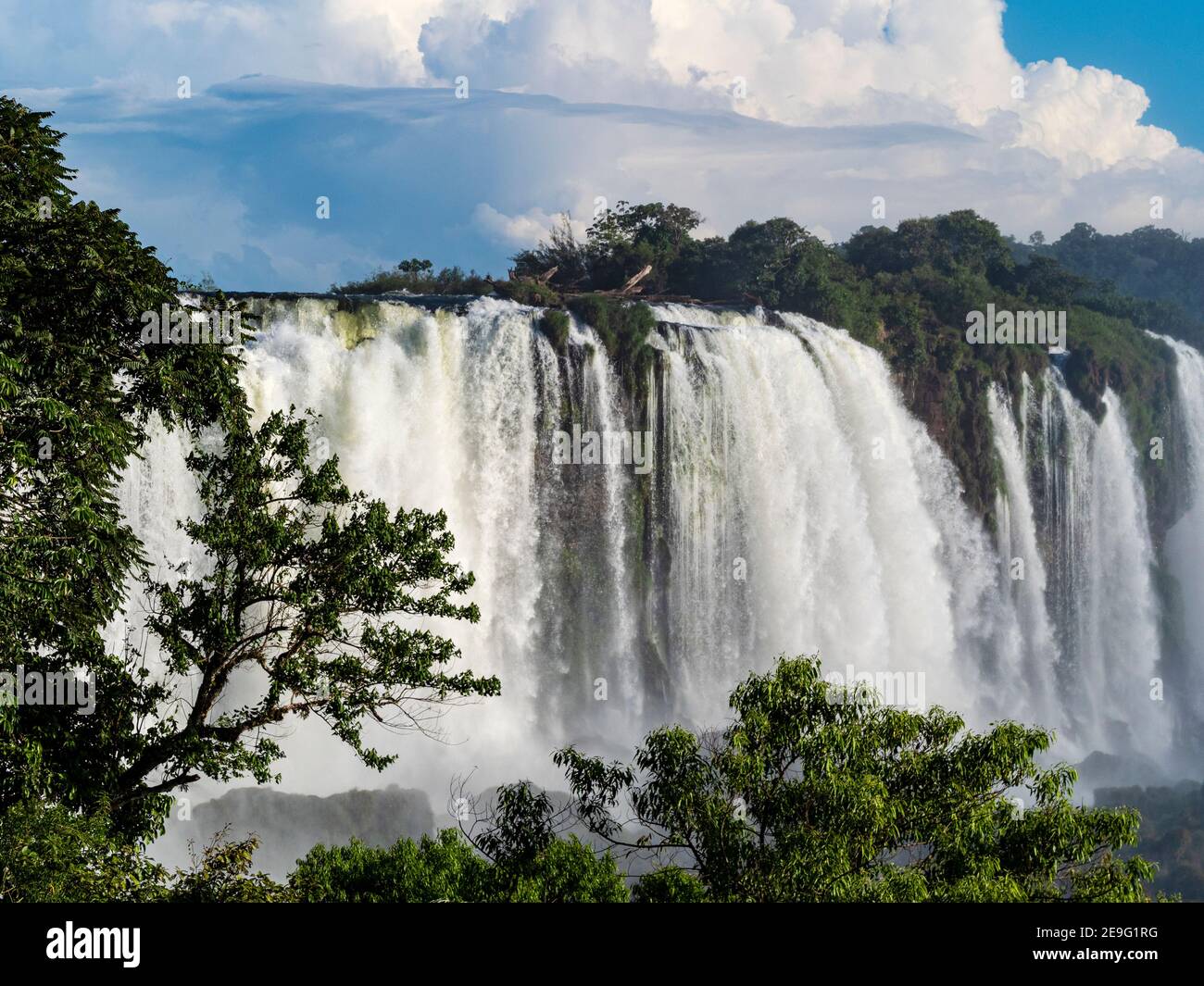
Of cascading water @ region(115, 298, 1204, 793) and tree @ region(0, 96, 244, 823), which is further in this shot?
cascading water @ region(115, 298, 1204, 793)

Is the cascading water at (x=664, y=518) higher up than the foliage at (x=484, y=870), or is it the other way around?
the cascading water at (x=664, y=518)

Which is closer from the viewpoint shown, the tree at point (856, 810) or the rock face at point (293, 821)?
the tree at point (856, 810)

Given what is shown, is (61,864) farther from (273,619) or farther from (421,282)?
(421,282)

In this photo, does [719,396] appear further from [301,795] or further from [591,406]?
[301,795]

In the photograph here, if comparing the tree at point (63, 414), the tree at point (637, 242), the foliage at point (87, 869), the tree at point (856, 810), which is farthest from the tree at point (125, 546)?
the tree at point (637, 242)

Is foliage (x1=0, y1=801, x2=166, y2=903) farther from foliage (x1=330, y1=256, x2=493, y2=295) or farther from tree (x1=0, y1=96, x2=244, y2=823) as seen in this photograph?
foliage (x1=330, y1=256, x2=493, y2=295)

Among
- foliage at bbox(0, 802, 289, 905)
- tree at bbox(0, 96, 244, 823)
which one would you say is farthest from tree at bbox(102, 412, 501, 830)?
foliage at bbox(0, 802, 289, 905)

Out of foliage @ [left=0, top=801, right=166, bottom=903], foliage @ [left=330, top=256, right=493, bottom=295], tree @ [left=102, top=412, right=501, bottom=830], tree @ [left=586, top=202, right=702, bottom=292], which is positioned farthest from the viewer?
tree @ [left=586, top=202, right=702, bottom=292]

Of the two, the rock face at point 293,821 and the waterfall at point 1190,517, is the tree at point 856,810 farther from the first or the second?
the waterfall at point 1190,517
